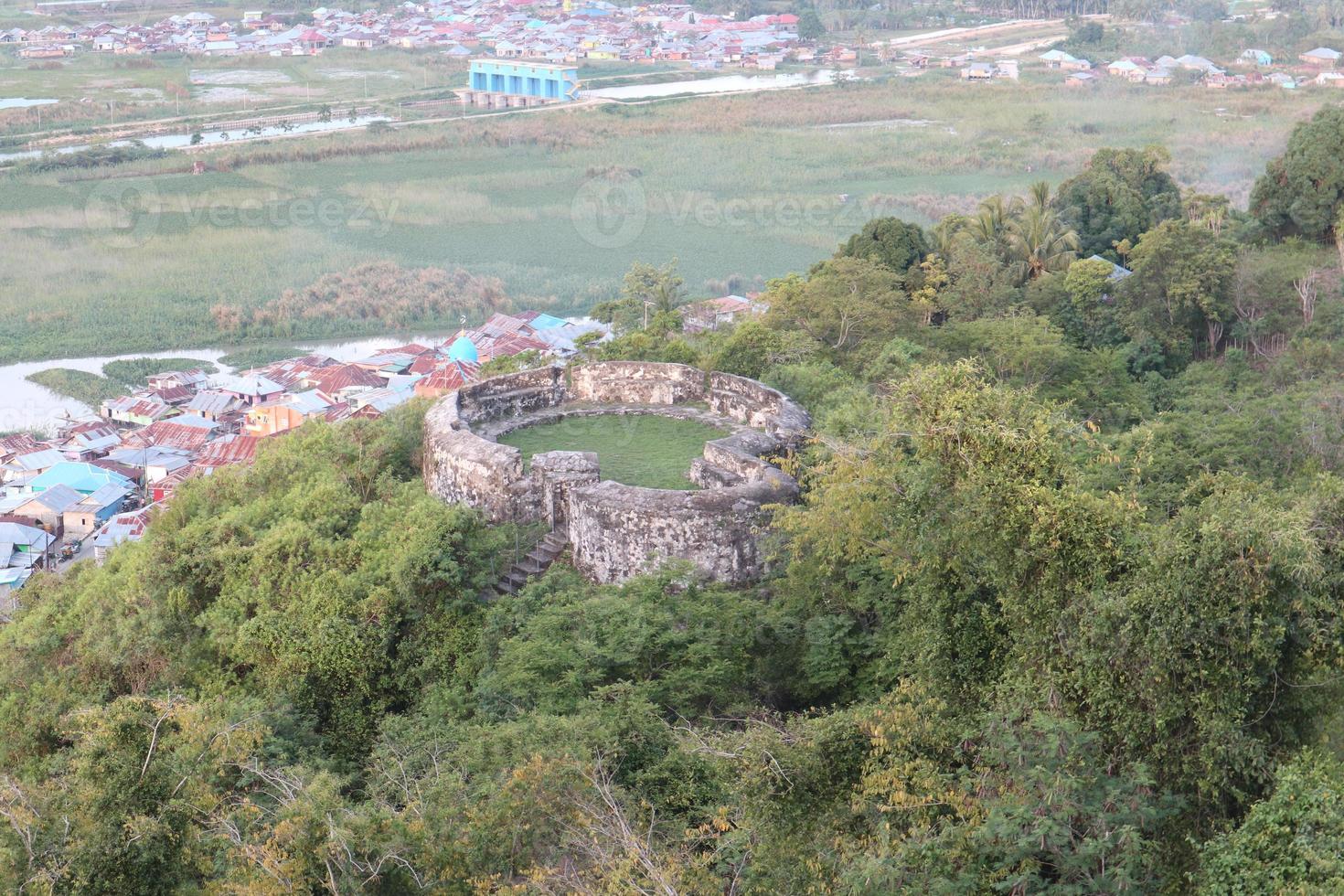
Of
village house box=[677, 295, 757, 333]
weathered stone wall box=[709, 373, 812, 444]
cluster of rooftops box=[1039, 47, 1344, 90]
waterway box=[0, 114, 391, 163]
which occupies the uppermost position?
cluster of rooftops box=[1039, 47, 1344, 90]

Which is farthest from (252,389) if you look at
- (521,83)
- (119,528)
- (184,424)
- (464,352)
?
(521,83)

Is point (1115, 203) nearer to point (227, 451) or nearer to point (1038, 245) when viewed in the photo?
point (1038, 245)

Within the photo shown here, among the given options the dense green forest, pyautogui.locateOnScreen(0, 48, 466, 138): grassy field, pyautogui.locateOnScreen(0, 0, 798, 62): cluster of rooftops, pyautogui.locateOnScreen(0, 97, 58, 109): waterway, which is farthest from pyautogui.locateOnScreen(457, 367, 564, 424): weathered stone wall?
pyautogui.locateOnScreen(0, 0, 798, 62): cluster of rooftops

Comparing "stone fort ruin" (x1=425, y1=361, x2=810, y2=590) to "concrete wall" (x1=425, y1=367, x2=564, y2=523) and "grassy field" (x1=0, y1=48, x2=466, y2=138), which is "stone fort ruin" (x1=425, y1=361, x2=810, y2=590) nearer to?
"concrete wall" (x1=425, y1=367, x2=564, y2=523)

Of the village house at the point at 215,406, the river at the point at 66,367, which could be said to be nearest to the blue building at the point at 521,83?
the river at the point at 66,367

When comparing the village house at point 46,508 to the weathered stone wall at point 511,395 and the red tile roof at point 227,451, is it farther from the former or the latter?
the weathered stone wall at point 511,395

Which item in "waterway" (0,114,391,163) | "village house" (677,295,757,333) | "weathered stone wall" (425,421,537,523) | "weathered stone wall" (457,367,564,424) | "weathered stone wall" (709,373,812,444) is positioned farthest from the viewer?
"waterway" (0,114,391,163)

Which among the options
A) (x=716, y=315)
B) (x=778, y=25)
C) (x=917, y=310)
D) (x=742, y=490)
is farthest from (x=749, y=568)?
(x=778, y=25)
